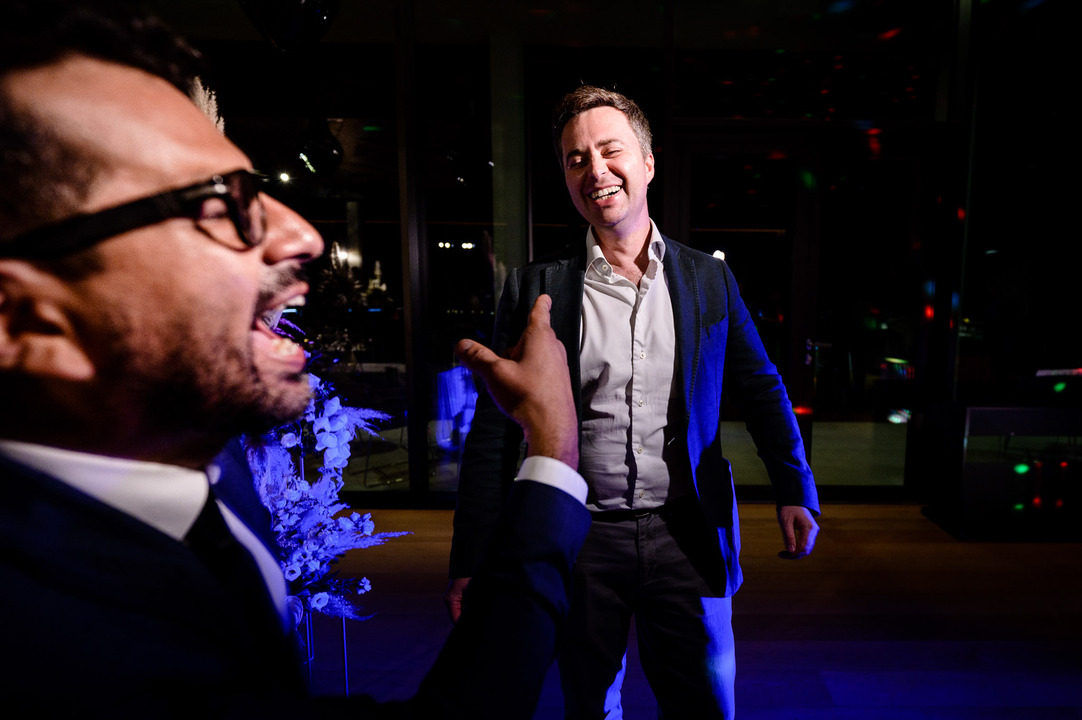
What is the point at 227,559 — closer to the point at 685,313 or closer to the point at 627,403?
the point at 627,403

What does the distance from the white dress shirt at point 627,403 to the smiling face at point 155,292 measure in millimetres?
815

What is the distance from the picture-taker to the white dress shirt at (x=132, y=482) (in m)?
0.44

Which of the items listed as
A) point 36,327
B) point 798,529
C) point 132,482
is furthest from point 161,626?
point 798,529

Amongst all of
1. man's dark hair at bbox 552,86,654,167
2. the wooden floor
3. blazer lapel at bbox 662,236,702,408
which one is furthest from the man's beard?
the wooden floor

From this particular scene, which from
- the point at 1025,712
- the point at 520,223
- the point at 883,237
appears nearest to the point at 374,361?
the point at 520,223

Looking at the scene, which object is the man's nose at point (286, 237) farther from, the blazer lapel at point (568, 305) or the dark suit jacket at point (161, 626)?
the blazer lapel at point (568, 305)

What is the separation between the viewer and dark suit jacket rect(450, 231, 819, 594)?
121 centimetres

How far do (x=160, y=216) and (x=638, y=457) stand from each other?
1.00 m

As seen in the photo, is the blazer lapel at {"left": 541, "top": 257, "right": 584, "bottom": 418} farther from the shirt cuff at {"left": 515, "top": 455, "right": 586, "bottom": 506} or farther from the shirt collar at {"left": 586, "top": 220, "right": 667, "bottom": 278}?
the shirt cuff at {"left": 515, "top": 455, "right": 586, "bottom": 506}

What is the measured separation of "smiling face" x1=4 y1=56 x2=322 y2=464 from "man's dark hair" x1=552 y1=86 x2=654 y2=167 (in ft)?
3.19

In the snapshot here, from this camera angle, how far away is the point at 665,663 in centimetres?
121

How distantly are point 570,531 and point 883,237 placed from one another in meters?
5.43

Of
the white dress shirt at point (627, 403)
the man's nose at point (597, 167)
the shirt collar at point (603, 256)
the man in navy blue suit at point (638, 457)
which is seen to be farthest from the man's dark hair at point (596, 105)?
the white dress shirt at point (627, 403)

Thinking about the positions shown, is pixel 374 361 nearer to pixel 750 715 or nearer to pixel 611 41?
pixel 611 41
